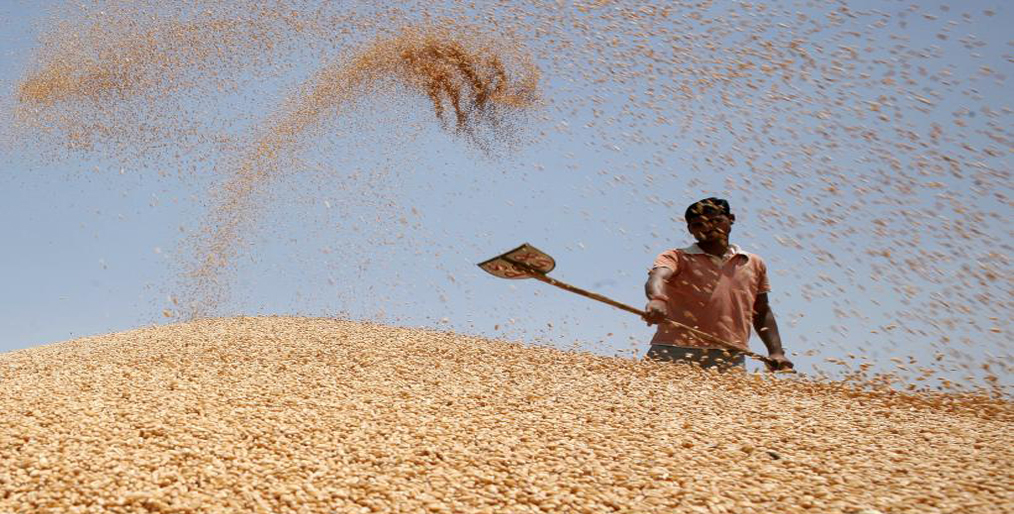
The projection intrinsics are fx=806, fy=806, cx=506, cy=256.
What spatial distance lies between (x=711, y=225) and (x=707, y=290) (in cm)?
43

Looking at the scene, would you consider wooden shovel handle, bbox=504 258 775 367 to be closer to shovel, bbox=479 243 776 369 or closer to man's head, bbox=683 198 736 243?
shovel, bbox=479 243 776 369

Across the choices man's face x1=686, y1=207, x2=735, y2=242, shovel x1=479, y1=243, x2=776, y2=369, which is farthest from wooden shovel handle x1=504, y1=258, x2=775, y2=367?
man's face x1=686, y1=207, x2=735, y2=242

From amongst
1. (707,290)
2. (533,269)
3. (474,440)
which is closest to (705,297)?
(707,290)

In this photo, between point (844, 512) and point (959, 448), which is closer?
point (844, 512)

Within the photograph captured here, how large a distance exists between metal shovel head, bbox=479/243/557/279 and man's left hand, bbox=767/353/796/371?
5.29 ft

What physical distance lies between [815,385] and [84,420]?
4.26 metres

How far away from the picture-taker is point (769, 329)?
215 inches

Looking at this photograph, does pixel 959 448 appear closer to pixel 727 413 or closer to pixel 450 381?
pixel 727 413

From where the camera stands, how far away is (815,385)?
5.25 m

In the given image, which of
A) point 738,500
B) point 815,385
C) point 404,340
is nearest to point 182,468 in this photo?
point 738,500

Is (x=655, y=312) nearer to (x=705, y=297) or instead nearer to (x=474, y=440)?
(x=705, y=297)

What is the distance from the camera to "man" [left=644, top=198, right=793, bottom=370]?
509cm

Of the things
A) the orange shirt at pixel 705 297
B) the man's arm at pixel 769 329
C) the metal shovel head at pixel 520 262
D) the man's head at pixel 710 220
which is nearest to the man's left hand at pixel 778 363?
the man's arm at pixel 769 329

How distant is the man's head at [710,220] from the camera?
17.3 ft
